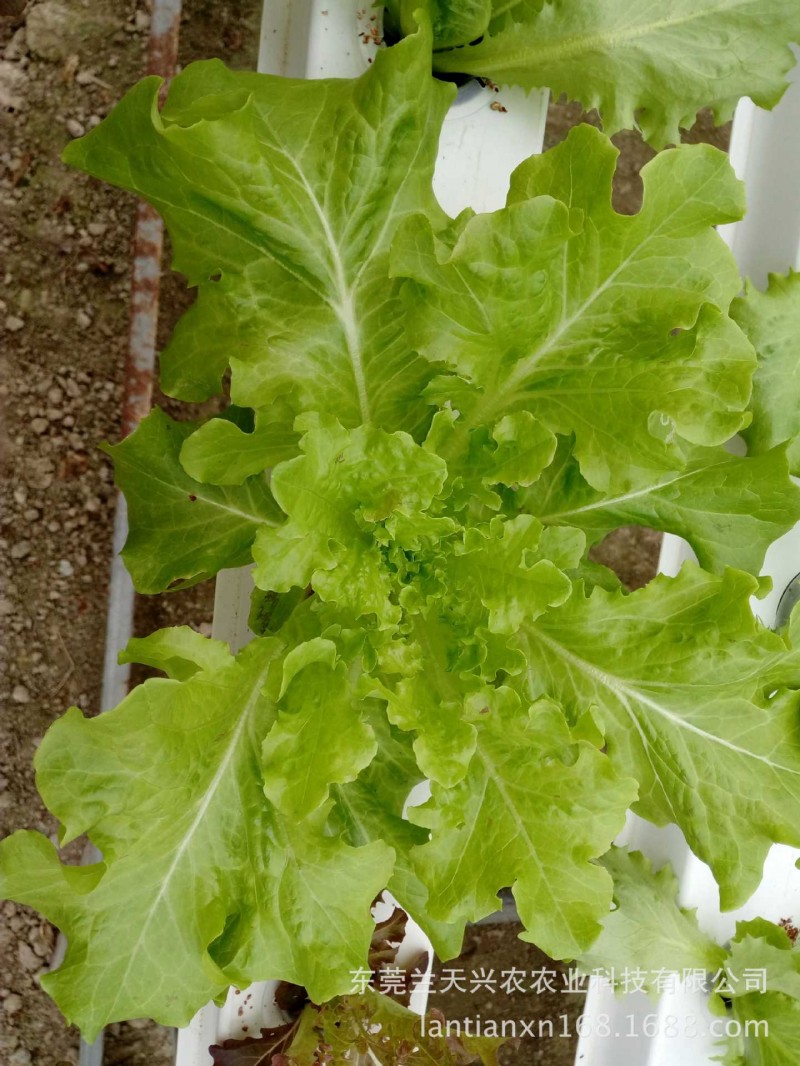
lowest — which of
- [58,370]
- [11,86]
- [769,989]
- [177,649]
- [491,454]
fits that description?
[769,989]

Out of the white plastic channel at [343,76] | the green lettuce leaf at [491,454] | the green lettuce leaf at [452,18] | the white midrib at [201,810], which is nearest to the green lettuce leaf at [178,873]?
the white midrib at [201,810]

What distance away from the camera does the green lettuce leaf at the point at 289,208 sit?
0.90m

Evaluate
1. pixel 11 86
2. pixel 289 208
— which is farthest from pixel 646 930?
pixel 11 86

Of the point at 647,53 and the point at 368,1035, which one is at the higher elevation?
the point at 647,53

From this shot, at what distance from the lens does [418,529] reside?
960mm

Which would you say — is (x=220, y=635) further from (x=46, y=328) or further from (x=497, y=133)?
(x=497, y=133)

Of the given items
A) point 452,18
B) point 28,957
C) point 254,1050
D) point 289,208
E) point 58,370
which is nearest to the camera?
point 289,208

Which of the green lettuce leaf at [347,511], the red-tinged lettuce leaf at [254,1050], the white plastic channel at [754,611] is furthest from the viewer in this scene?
the white plastic channel at [754,611]

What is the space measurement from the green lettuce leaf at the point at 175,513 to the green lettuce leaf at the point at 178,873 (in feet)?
0.62

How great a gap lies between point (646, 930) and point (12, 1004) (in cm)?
128

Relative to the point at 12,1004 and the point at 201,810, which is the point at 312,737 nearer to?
the point at 201,810

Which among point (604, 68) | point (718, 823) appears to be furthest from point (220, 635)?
point (604, 68)

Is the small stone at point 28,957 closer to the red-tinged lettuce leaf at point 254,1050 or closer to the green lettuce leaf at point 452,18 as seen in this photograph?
the red-tinged lettuce leaf at point 254,1050

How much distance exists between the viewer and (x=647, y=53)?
1.09 m
